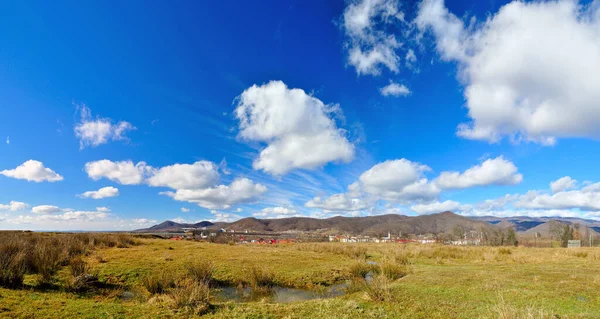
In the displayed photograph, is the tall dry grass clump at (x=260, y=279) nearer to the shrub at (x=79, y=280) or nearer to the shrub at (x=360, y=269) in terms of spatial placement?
the shrub at (x=360, y=269)

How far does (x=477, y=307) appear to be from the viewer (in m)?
13.3

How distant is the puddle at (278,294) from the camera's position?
1925 centimetres

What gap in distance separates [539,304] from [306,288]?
14743mm

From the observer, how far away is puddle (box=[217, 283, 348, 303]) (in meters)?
19.2

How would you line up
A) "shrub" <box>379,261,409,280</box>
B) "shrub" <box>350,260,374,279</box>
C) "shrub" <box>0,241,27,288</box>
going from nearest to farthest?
"shrub" <box>0,241,27,288</box>
"shrub" <box>379,261,409,280</box>
"shrub" <box>350,260,374,279</box>

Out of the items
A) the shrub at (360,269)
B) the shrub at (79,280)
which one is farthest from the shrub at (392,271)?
the shrub at (79,280)

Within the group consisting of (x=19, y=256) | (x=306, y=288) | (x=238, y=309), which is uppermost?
(x=19, y=256)

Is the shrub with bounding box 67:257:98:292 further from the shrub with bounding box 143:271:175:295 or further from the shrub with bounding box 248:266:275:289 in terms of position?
the shrub with bounding box 248:266:275:289

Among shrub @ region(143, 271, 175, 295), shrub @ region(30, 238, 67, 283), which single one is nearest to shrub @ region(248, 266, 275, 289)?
shrub @ region(143, 271, 175, 295)

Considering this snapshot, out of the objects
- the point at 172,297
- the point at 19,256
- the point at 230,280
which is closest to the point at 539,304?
the point at 172,297

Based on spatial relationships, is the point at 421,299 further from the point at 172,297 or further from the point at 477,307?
the point at 172,297

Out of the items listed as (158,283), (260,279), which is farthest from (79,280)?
(260,279)

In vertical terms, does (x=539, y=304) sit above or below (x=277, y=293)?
above

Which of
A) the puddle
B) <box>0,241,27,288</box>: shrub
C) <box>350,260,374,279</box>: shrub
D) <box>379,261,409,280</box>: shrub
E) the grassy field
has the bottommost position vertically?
the puddle
